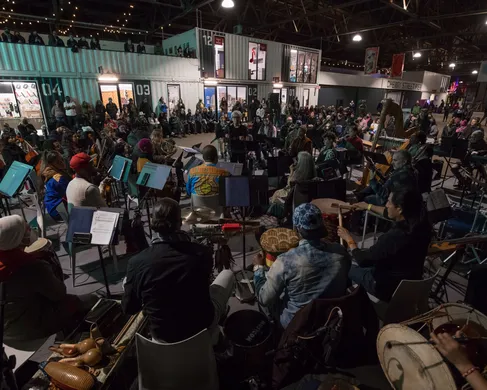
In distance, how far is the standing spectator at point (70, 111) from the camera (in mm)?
11969

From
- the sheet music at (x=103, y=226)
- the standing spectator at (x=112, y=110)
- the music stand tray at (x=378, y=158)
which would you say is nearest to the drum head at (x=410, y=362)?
the sheet music at (x=103, y=226)

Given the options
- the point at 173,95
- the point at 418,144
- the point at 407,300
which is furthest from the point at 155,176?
the point at 173,95

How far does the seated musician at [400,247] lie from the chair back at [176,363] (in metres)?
1.36

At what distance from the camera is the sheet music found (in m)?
3.01

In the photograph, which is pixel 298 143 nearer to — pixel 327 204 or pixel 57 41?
pixel 327 204

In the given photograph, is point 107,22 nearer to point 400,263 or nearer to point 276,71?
point 276,71

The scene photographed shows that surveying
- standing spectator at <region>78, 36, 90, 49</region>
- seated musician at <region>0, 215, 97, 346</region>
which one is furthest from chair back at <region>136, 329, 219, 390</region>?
standing spectator at <region>78, 36, 90, 49</region>

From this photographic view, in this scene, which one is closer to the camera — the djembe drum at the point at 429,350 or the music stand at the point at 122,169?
the djembe drum at the point at 429,350

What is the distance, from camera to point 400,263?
8.38 ft

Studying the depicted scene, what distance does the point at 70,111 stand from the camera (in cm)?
1196

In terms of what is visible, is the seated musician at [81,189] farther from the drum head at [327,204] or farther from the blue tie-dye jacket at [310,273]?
the drum head at [327,204]

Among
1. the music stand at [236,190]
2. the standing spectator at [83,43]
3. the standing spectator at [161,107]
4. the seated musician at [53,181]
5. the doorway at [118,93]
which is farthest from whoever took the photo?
the standing spectator at [161,107]

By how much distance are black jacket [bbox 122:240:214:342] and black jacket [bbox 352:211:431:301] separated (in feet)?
4.97

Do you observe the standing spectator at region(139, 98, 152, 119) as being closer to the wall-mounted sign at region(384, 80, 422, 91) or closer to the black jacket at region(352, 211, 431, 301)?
the black jacket at region(352, 211, 431, 301)
